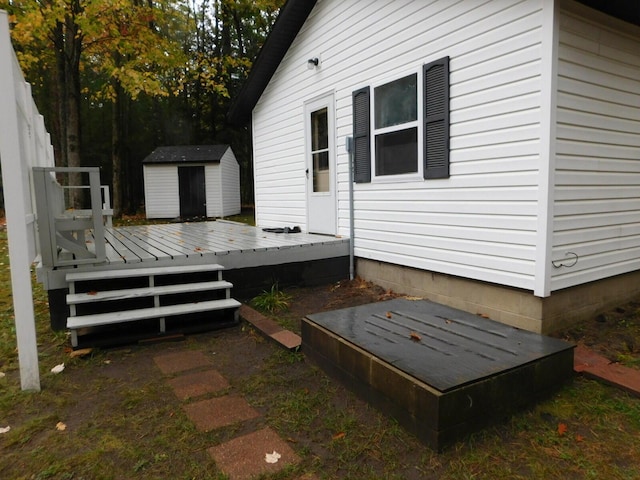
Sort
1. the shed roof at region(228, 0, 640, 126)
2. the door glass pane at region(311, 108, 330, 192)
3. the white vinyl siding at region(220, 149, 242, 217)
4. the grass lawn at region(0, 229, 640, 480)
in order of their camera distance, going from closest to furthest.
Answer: the grass lawn at region(0, 229, 640, 480) → the door glass pane at region(311, 108, 330, 192) → the shed roof at region(228, 0, 640, 126) → the white vinyl siding at region(220, 149, 242, 217)

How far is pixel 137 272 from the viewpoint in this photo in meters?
3.70

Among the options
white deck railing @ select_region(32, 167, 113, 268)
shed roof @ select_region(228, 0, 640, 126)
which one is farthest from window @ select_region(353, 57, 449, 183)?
white deck railing @ select_region(32, 167, 113, 268)

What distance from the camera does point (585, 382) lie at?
257cm

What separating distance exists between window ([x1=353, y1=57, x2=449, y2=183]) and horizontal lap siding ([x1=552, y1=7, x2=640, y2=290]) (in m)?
0.99

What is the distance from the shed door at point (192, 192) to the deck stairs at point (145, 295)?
13.1 m

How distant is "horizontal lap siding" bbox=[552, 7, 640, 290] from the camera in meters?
3.21

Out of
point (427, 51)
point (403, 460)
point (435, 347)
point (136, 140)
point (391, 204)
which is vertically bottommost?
point (403, 460)

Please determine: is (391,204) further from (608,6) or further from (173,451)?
(173,451)

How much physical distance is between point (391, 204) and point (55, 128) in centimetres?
2130

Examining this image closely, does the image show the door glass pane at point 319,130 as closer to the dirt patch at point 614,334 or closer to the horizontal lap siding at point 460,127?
the horizontal lap siding at point 460,127

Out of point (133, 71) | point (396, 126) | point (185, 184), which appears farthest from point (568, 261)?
point (185, 184)

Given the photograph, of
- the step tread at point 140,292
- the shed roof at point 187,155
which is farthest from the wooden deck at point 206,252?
the shed roof at point 187,155

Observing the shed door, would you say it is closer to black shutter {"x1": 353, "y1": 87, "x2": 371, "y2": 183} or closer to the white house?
the white house

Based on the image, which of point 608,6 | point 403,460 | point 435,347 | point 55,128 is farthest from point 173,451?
point 55,128
